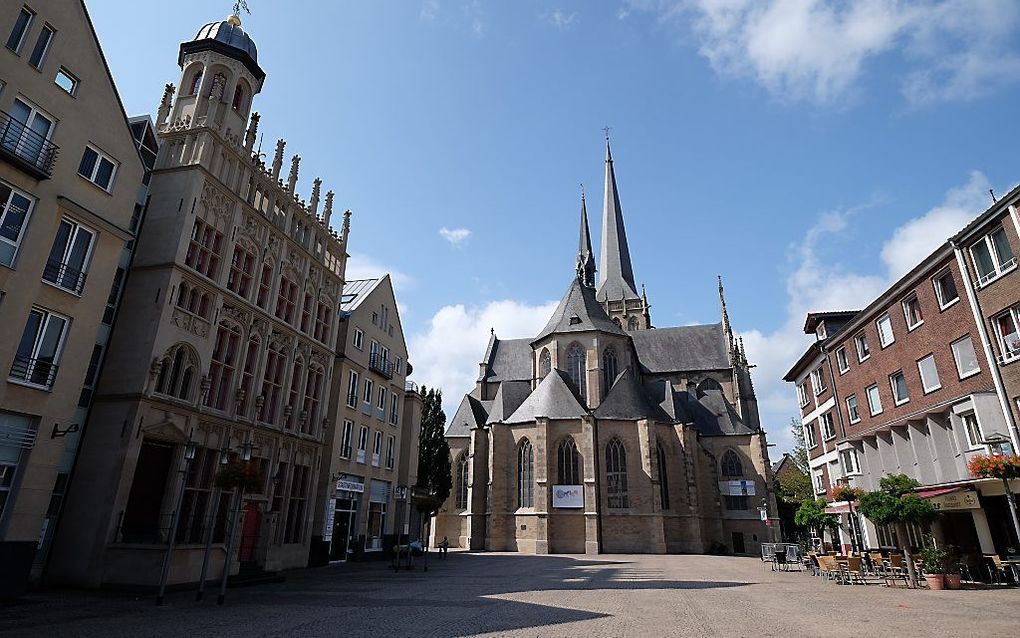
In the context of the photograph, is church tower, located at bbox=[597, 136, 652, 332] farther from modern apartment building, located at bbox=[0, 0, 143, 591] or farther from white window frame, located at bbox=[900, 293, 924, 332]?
modern apartment building, located at bbox=[0, 0, 143, 591]

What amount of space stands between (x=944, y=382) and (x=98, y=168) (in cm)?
2814

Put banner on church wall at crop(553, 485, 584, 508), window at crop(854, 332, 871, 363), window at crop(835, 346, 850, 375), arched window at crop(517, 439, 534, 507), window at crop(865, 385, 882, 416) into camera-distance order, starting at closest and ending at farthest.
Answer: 1. window at crop(865, 385, 882, 416)
2. window at crop(854, 332, 871, 363)
3. window at crop(835, 346, 850, 375)
4. banner on church wall at crop(553, 485, 584, 508)
5. arched window at crop(517, 439, 534, 507)

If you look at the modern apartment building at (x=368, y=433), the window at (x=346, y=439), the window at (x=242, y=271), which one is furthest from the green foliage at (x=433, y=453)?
the window at (x=242, y=271)

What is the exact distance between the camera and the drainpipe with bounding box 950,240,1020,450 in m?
16.0

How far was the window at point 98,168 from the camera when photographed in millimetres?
15023

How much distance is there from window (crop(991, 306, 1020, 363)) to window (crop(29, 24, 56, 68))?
28395 millimetres

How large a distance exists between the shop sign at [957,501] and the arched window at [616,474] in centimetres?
2385

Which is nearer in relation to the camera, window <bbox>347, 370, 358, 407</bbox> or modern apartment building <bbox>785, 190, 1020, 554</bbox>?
modern apartment building <bbox>785, 190, 1020, 554</bbox>

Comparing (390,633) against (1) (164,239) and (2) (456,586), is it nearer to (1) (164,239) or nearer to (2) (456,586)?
(2) (456,586)

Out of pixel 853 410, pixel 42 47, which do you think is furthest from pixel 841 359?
pixel 42 47

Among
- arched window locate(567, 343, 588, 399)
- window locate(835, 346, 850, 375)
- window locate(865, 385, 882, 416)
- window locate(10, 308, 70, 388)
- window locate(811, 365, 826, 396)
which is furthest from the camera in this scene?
arched window locate(567, 343, 588, 399)

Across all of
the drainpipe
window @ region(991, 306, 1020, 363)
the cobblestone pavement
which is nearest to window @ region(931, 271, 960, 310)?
the drainpipe

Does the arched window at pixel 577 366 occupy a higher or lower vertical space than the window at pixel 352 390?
higher

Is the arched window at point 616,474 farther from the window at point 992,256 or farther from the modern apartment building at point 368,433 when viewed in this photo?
the window at point 992,256
